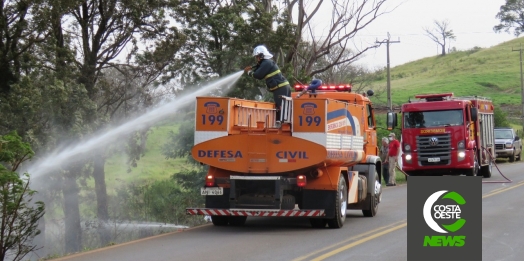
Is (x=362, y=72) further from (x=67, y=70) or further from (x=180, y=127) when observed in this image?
(x=67, y=70)

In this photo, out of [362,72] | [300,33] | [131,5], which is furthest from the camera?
[362,72]

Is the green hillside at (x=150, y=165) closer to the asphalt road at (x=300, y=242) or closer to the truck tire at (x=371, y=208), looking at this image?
the truck tire at (x=371, y=208)

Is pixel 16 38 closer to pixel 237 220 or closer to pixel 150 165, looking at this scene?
pixel 237 220

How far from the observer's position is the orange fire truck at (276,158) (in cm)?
1245

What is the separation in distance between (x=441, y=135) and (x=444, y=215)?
21648 mm

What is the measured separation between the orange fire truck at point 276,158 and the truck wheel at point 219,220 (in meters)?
0.71

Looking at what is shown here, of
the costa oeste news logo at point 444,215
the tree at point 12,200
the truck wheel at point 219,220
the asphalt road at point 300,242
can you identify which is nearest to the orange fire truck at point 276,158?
the asphalt road at point 300,242

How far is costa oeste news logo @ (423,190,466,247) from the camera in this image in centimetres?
501

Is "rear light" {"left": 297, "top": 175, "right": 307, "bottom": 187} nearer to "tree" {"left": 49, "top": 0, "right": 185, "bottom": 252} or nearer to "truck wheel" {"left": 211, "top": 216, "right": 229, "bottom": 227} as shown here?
"truck wheel" {"left": 211, "top": 216, "right": 229, "bottom": 227}

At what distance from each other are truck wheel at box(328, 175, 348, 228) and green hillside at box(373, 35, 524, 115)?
57.7 metres

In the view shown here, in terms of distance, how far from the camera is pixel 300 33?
27.2 metres

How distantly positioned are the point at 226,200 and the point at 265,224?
1516mm

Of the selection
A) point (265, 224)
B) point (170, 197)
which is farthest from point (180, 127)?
point (265, 224)

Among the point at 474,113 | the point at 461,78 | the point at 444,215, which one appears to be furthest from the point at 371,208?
the point at 461,78
